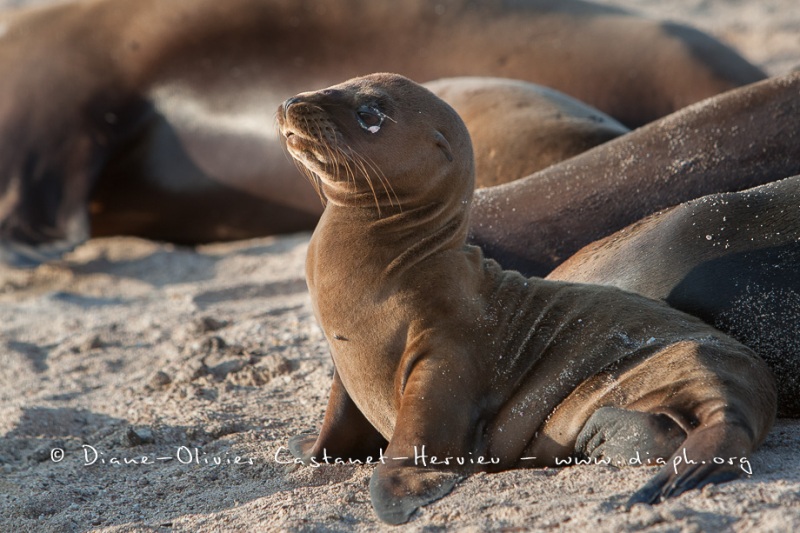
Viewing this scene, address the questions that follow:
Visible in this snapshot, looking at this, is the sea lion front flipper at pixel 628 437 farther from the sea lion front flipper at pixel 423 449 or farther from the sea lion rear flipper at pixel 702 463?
the sea lion front flipper at pixel 423 449

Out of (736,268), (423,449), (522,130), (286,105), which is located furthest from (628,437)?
(522,130)

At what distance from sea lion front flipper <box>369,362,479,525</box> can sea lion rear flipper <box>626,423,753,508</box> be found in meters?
0.51

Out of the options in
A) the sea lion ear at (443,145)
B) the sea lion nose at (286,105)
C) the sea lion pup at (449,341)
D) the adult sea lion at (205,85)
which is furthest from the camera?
the adult sea lion at (205,85)

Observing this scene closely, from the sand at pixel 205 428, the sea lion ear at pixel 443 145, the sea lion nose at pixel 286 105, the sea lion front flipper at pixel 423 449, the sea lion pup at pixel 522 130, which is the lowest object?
the sand at pixel 205 428

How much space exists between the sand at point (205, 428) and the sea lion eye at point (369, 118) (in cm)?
93

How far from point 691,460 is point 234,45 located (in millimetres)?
4994

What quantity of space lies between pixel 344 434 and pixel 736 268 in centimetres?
123

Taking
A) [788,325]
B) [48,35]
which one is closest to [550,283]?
[788,325]

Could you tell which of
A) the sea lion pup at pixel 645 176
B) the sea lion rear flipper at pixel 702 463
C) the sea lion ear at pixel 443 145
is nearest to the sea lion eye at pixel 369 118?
the sea lion ear at pixel 443 145

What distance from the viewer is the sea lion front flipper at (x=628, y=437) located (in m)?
3.05

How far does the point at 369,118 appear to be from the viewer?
3.51 meters


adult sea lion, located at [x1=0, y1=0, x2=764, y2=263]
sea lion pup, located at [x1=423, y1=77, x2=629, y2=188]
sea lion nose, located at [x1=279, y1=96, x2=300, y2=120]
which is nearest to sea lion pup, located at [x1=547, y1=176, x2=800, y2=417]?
sea lion nose, located at [x1=279, y1=96, x2=300, y2=120]

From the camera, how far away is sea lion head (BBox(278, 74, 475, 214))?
345 cm

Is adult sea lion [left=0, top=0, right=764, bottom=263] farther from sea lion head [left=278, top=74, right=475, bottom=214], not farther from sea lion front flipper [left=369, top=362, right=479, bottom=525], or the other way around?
sea lion front flipper [left=369, top=362, right=479, bottom=525]
